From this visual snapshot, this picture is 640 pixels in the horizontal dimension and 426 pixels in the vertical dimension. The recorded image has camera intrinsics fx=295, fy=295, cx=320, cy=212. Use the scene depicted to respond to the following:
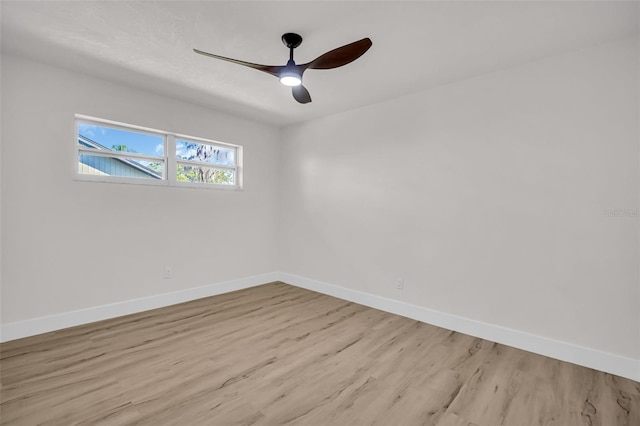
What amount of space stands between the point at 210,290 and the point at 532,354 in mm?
3672

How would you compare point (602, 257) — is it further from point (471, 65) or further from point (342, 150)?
point (342, 150)

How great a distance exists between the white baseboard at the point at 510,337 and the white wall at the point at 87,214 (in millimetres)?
2068

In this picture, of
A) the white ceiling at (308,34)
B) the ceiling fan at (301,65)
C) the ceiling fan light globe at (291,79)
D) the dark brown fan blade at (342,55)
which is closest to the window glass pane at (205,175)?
the white ceiling at (308,34)

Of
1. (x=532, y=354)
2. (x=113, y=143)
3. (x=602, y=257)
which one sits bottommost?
(x=532, y=354)

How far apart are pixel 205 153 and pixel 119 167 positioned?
43.7 inches

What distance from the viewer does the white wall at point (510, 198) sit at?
2.29 meters

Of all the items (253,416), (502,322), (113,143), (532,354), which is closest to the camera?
(253,416)

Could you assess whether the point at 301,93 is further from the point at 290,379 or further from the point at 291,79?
the point at 290,379

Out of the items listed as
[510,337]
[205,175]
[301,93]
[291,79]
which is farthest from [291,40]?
[510,337]

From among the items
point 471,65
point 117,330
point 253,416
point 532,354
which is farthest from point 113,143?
point 532,354

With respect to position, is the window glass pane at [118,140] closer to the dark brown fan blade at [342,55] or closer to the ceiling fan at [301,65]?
the ceiling fan at [301,65]

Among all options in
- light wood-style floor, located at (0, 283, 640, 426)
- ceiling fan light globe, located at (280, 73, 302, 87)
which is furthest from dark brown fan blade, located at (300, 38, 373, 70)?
light wood-style floor, located at (0, 283, 640, 426)

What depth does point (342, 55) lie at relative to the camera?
203 centimetres

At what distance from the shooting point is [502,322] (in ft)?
9.13
